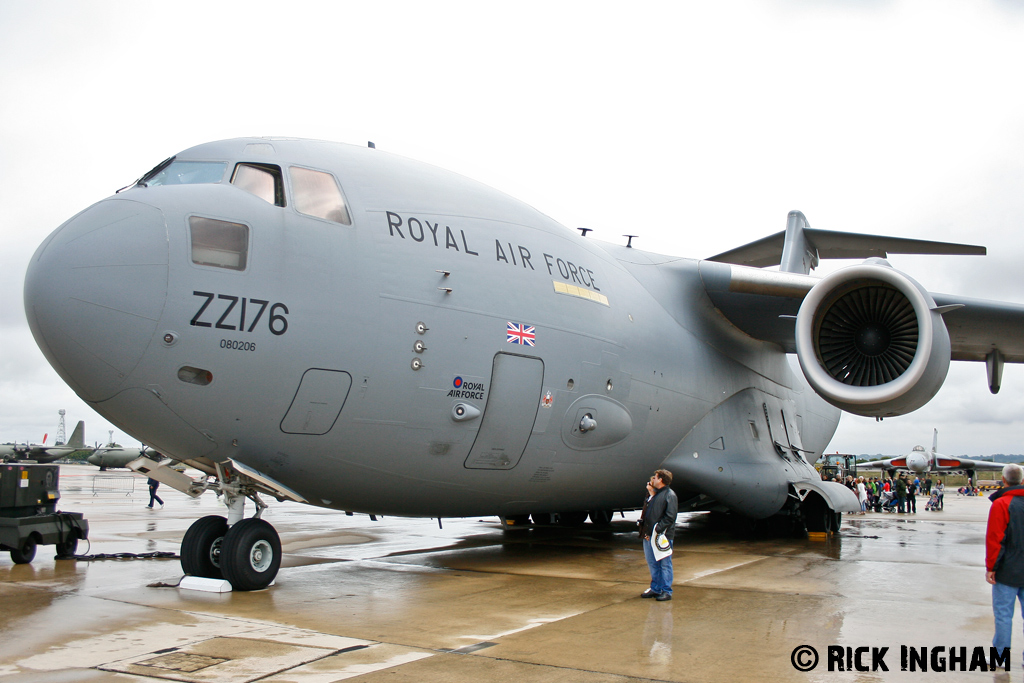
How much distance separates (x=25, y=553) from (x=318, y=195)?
223 inches

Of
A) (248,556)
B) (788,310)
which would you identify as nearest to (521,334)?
(248,556)

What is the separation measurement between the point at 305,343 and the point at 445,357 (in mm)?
1324

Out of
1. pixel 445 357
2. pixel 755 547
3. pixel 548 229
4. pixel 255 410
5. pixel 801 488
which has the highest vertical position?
pixel 548 229

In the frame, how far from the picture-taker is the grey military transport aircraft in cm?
566

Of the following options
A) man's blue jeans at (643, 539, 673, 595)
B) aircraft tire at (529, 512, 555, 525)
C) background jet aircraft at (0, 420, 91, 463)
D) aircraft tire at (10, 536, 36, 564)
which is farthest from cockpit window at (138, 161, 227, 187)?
background jet aircraft at (0, 420, 91, 463)

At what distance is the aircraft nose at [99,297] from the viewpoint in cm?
545

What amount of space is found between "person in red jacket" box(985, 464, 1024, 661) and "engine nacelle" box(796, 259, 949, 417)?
3.79 metres

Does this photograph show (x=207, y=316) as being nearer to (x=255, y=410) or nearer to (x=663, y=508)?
(x=255, y=410)

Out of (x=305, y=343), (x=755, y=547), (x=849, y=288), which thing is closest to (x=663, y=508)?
(x=305, y=343)

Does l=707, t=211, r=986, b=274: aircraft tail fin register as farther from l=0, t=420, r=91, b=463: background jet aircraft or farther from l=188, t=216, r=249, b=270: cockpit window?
l=0, t=420, r=91, b=463: background jet aircraft

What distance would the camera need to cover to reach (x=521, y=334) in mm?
7520

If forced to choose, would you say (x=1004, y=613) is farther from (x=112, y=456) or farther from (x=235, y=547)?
(x=112, y=456)

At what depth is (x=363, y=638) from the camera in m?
4.98

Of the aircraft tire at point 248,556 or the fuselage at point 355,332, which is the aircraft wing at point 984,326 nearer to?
the fuselage at point 355,332
